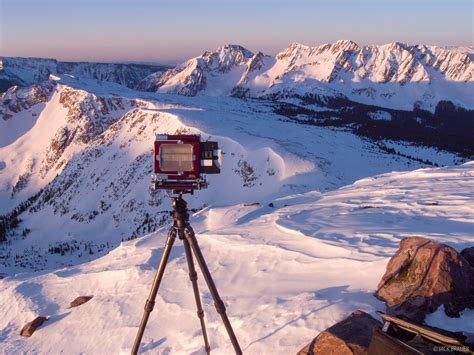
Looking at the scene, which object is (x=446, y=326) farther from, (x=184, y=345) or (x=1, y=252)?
(x=1, y=252)

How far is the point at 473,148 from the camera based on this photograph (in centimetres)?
15788

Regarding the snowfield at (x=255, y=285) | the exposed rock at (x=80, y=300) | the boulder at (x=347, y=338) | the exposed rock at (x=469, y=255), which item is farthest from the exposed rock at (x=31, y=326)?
the exposed rock at (x=469, y=255)

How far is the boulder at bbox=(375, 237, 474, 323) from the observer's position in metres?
6.11

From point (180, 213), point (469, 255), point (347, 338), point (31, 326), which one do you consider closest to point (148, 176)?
point (31, 326)

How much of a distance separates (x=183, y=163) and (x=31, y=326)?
7.67 metres

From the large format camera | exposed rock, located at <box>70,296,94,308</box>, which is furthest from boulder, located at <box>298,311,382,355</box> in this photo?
exposed rock, located at <box>70,296,94,308</box>

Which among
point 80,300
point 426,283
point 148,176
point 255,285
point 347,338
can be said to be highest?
point 426,283

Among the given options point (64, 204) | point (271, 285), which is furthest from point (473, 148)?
point (271, 285)

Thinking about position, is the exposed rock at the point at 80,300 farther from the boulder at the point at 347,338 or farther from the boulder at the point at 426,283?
the boulder at the point at 426,283

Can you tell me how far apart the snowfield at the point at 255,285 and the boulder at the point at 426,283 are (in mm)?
235

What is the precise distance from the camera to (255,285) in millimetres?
9094

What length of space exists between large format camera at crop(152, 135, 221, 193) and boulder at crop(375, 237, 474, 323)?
11.0ft

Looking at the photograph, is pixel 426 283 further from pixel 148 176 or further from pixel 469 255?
pixel 148 176

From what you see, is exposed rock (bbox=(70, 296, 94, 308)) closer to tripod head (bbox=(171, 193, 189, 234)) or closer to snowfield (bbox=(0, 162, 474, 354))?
snowfield (bbox=(0, 162, 474, 354))
